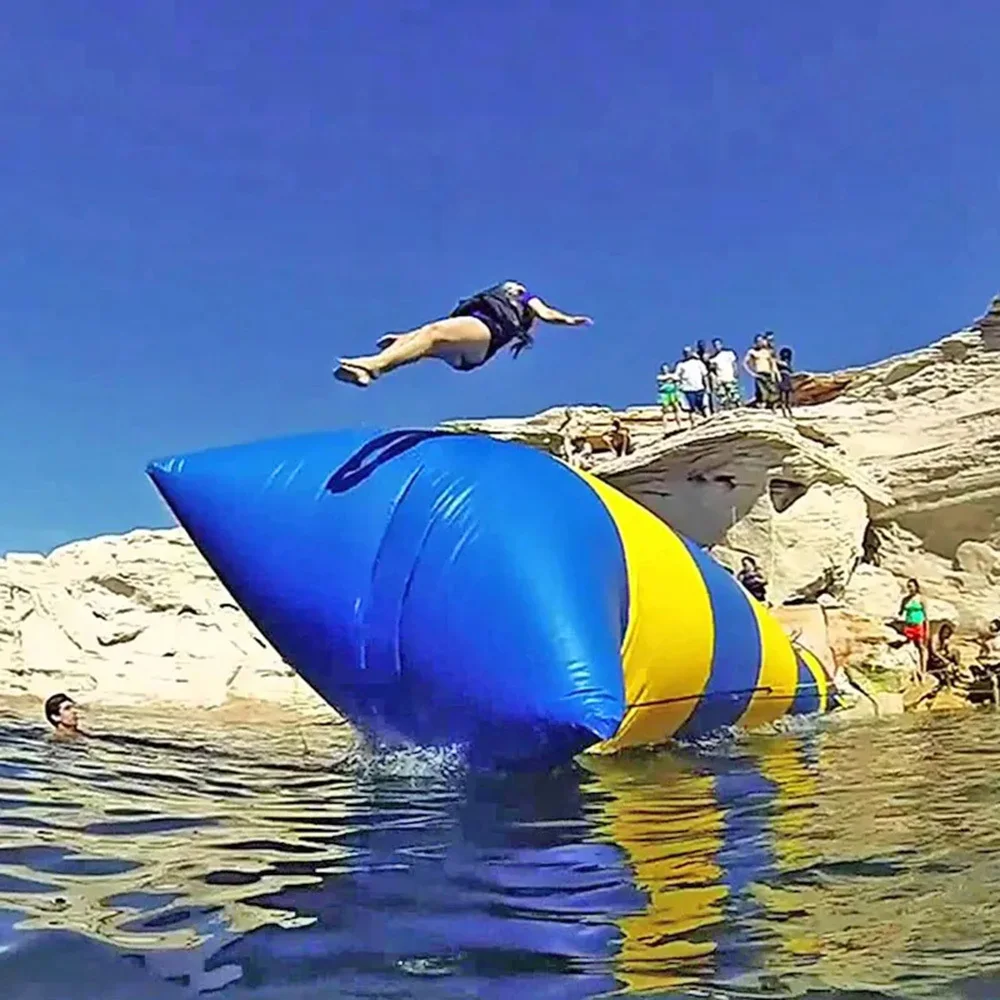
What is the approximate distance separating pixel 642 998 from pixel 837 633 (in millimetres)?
12061

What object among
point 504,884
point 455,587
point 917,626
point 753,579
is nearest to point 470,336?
point 455,587

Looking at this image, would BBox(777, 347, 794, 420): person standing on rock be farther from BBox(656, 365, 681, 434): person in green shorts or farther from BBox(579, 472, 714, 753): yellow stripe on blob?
BBox(579, 472, 714, 753): yellow stripe on blob

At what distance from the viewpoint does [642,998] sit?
218 centimetres

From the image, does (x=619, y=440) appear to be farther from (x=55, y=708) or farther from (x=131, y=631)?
(x=55, y=708)

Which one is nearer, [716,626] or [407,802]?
[407,802]

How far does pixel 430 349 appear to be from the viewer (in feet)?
18.2

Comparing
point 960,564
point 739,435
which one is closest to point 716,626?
point 739,435

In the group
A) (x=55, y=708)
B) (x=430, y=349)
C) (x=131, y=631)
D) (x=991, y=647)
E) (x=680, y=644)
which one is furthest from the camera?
(x=131, y=631)

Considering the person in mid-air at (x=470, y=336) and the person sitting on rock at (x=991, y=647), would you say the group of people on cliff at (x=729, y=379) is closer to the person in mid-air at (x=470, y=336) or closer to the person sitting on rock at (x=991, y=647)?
the person sitting on rock at (x=991, y=647)

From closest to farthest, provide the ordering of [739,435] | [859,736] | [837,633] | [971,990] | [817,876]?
1. [971,990]
2. [817,876]
3. [859,736]
4. [837,633]
5. [739,435]

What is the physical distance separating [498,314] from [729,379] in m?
12.1

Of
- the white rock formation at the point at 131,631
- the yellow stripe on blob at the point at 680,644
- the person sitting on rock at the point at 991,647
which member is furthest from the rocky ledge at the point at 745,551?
the yellow stripe on blob at the point at 680,644

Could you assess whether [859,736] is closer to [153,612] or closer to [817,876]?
[817,876]

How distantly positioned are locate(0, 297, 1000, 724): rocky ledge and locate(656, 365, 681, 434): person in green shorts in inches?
57.9
